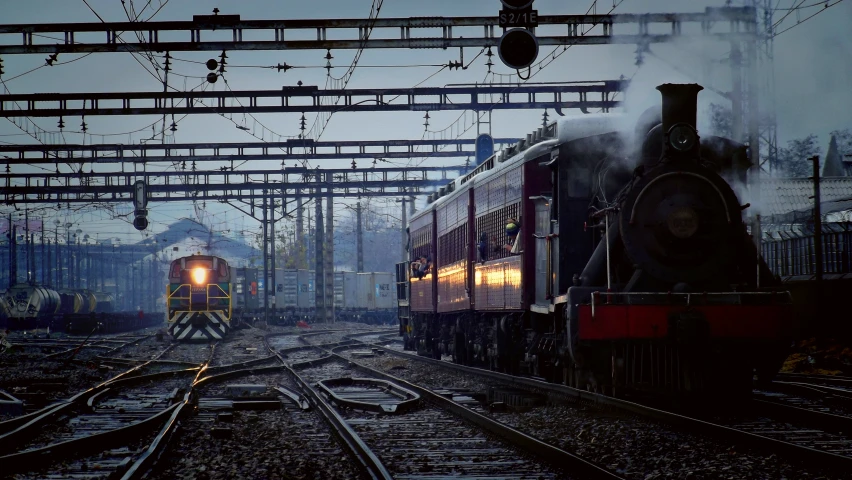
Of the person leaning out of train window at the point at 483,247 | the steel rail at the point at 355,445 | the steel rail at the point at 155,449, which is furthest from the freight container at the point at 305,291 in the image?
the steel rail at the point at 155,449

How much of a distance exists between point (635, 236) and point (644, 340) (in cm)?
115

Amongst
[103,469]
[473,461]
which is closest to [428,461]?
[473,461]

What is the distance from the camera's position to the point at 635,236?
10.8 metres

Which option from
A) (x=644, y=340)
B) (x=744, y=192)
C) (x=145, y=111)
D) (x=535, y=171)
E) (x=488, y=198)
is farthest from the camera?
(x=145, y=111)

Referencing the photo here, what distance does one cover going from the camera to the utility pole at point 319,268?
5094cm

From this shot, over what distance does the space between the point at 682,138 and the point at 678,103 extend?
1.26 feet

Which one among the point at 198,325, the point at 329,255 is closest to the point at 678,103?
the point at 198,325

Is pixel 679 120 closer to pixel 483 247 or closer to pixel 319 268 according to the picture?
pixel 483 247

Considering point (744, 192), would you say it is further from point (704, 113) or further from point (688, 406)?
point (688, 406)

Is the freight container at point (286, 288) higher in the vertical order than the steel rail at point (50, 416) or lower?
higher

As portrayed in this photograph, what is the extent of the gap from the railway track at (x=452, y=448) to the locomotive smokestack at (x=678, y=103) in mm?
3860

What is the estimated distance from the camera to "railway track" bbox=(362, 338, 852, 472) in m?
7.80

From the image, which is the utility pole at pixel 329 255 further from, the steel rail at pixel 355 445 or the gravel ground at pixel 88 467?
the gravel ground at pixel 88 467

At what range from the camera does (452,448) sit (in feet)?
29.4
